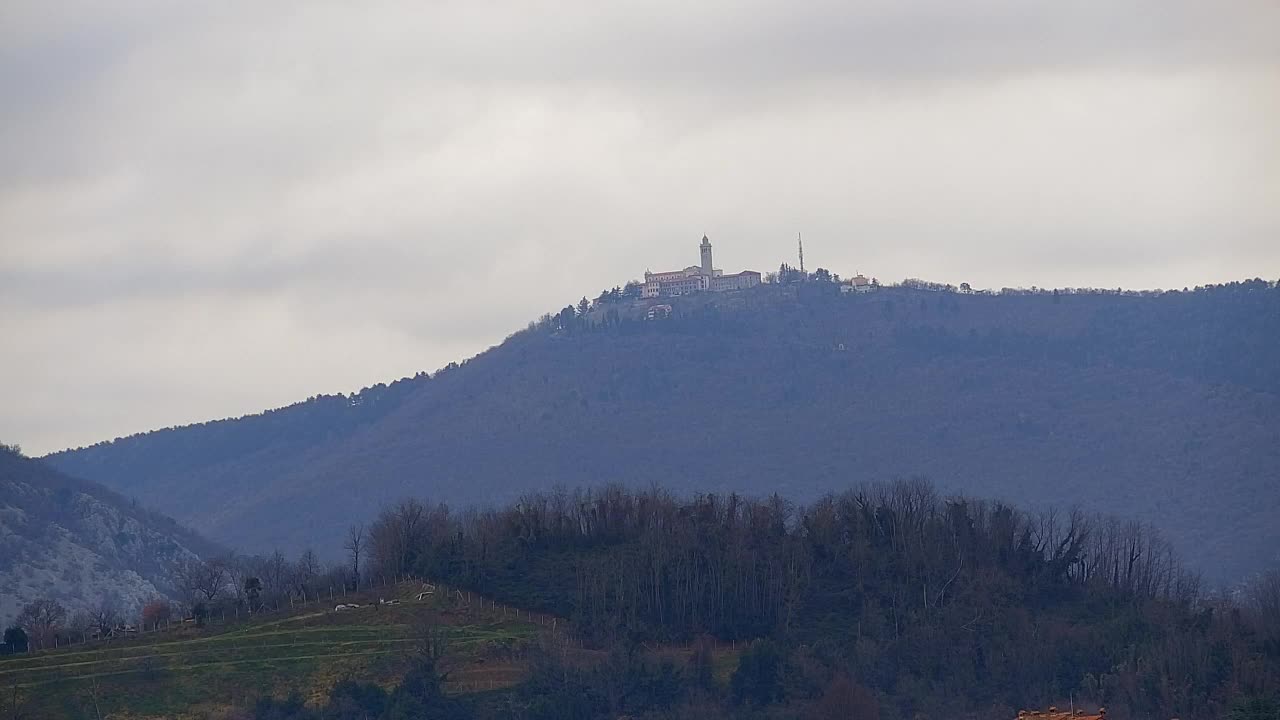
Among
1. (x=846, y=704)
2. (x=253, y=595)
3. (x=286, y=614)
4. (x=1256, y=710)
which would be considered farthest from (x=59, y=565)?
(x=1256, y=710)

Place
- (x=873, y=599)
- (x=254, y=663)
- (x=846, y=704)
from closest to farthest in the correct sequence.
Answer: (x=846, y=704), (x=254, y=663), (x=873, y=599)

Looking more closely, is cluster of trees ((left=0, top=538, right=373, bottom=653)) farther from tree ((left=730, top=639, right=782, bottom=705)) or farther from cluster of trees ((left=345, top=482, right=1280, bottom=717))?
tree ((left=730, top=639, right=782, bottom=705))

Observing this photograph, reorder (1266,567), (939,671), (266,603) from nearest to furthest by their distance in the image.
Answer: (939,671) < (266,603) < (1266,567)

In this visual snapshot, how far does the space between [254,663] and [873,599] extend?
32922 mm

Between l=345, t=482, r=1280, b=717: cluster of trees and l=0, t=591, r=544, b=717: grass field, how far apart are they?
200 inches

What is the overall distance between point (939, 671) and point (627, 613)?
653 inches

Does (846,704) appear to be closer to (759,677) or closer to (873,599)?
(759,677)

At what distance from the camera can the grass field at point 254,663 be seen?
309ft

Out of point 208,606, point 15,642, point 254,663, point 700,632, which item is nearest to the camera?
point 254,663

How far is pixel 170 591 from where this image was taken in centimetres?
19038

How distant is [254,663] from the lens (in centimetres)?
9794

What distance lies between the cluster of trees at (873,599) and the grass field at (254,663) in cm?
509

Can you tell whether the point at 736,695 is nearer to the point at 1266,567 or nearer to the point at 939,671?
the point at 939,671

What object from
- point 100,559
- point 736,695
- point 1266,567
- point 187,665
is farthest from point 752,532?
point 100,559
